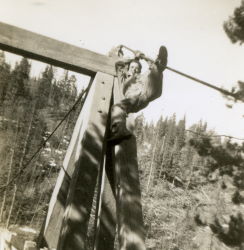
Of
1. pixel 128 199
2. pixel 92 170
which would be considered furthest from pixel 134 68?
pixel 128 199

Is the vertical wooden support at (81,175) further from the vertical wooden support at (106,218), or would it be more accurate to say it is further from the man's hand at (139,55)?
the man's hand at (139,55)

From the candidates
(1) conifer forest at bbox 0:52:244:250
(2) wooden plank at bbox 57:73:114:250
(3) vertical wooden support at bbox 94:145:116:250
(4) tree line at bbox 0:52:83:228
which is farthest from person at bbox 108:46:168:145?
(4) tree line at bbox 0:52:83:228

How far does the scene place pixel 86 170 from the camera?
2402mm

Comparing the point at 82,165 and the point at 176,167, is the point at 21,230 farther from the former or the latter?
the point at 176,167

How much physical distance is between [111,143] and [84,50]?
2.80ft

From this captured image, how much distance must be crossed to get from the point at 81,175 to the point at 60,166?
34.7m

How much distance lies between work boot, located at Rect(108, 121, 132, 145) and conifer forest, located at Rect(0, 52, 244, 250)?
176 centimetres

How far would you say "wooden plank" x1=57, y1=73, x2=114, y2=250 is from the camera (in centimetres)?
221

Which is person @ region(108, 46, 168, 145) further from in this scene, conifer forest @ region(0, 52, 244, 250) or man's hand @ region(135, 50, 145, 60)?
conifer forest @ region(0, 52, 244, 250)

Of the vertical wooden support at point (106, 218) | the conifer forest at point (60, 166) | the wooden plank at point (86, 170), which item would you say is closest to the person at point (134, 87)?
the wooden plank at point (86, 170)

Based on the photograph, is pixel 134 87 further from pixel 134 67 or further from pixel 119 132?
pixel 119 132

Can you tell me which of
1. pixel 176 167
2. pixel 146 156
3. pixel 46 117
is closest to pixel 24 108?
pixel 46 117

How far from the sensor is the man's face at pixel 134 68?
9.91 ft

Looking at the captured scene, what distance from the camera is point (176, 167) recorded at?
264 feet
